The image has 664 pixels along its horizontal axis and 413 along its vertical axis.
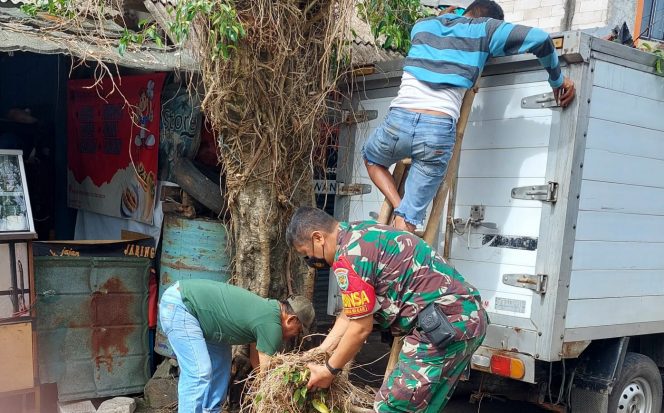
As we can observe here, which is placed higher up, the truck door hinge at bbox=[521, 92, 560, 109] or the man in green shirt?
the truck door hinge at bbox=[521, 92, 560, 109]

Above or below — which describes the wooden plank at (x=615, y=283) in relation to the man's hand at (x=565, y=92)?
below

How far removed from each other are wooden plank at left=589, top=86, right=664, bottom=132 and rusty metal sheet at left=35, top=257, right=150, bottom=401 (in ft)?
11.5

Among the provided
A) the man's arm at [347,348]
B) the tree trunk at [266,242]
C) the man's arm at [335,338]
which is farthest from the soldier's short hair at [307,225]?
the tree trunk at [266,242]

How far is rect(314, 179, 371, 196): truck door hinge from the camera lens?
15.9ft

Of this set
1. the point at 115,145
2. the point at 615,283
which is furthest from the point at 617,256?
the point at 115,145

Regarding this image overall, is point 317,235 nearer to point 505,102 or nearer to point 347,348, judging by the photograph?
point 347,348

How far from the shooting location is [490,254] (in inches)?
159

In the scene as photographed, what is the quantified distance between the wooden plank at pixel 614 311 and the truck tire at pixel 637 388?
0.99ft

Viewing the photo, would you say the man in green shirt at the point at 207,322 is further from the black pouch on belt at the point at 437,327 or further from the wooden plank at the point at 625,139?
the wooden plank at the point at 625,139

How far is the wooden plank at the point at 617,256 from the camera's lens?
388 centimetres

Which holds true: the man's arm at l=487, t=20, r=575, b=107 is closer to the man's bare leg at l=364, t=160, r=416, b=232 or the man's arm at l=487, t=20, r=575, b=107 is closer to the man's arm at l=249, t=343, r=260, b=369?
the man's bare leg at l=364, t=160, r=416, b=232

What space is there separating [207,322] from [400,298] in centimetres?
148

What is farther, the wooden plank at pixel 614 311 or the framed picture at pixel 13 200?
the framed picture at pixel 13 200

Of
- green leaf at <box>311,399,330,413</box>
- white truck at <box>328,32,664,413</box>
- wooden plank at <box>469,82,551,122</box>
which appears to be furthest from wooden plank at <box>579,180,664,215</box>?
green leaf at <box>311,399,330,413</box>
